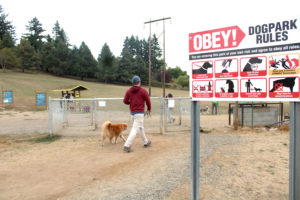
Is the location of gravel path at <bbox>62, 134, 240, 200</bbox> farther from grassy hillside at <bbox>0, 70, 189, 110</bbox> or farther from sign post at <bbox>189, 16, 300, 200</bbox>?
grassy hillside at <bbox>0, 70, 189, 110</bbox>

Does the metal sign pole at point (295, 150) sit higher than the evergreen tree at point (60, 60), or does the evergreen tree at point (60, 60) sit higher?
the evergreen tree at point (60, 60)

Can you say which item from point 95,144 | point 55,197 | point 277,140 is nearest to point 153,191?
point 55,197

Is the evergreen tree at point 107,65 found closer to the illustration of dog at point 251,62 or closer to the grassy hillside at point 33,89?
the grassy hillside at point 33,89

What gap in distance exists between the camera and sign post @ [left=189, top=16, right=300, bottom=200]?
2393mm

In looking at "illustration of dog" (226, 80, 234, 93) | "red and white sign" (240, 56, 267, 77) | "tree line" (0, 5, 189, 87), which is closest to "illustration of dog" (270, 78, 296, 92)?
"red and white sign" (240, 56, 267, 77)

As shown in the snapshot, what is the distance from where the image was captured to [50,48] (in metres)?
75.4

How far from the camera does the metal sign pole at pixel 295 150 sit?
2.44m

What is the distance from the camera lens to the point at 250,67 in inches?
103

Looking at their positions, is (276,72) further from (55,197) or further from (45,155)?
(45,155)

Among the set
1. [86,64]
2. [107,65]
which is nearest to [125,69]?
[107,65]

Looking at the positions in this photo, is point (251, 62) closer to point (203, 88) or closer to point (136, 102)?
point (203, 88)

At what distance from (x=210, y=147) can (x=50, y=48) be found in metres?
80.4

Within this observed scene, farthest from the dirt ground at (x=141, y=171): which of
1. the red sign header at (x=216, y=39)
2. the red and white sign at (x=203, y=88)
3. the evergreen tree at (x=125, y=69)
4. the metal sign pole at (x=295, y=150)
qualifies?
the evergreen tree at (x=125, y=69)

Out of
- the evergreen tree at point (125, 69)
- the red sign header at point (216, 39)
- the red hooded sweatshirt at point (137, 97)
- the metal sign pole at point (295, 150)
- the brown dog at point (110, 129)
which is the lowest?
the brown dog at point (110, 129)
